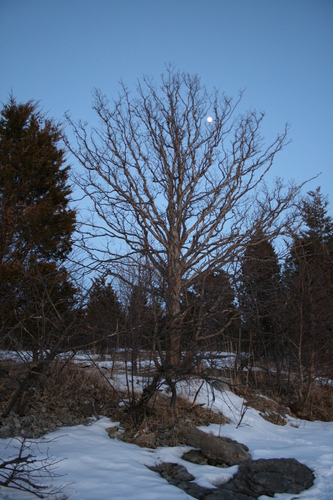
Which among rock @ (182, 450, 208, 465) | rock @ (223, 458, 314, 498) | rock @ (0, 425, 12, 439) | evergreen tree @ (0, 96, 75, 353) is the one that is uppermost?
evergreen tree @ (0, 96, 75, 353)

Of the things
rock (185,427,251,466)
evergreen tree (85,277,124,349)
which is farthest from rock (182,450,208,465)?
evergreen tree (85,277,124,349)

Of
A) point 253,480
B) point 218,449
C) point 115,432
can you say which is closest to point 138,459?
point 115,432

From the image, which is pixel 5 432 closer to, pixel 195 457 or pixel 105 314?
pixel 195 457

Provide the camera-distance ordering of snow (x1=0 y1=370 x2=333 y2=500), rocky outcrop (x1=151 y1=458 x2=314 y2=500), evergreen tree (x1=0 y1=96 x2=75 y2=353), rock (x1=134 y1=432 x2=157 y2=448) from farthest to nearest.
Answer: evergreen tree (x1=0 y1=96 x2=75 y2=353) → rock (x1=134 y1=432 x2=157 y2=448) → rocky outcrop (x1=151 y1=458 x2=314 y2=500) → snow (x1=0 y1=370 x2=333 y2=500)

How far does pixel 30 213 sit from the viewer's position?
911cm

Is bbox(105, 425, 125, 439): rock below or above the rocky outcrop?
above

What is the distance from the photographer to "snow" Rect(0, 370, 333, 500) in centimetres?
339

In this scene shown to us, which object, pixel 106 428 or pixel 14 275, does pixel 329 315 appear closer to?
pixel 106 428

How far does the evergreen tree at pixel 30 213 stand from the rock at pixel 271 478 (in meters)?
5.04

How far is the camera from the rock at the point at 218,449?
478 centimetres

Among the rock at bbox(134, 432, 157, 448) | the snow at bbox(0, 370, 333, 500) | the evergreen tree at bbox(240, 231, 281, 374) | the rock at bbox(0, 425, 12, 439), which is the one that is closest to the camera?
the snow at bbox(0, 370, 333, 500)

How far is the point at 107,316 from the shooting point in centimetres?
657

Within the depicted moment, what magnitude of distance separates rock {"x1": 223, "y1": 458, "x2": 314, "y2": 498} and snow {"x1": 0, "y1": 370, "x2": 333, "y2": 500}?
0.11 meters

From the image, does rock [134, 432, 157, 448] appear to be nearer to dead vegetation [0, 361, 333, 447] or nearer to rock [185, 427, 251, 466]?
dead vegetation [0, 361, 333, 447]
